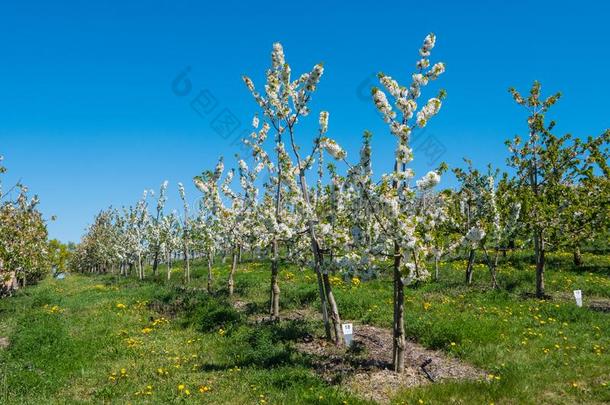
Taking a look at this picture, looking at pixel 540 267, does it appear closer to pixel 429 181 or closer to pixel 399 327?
pixel 399 327

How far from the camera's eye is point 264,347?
1220 cm

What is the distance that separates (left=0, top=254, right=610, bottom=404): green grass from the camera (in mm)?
9594

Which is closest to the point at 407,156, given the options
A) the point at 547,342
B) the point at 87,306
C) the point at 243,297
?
the point at 547,342

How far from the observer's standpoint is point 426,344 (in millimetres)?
12766

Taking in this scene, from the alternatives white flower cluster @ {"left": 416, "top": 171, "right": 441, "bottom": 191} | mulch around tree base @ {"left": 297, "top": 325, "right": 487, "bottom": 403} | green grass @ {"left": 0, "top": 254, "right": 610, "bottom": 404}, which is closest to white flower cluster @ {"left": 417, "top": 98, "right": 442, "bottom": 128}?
white flower cluster @ {"left": 416, "top": 171, "right": 441, "bottom": 191}

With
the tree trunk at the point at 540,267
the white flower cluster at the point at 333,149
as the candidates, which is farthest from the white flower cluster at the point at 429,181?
the tree trunk at the point at 540,267

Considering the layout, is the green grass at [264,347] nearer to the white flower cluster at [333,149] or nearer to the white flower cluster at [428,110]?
the white flower cluster at [333,149]

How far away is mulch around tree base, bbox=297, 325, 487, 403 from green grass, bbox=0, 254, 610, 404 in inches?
15.3

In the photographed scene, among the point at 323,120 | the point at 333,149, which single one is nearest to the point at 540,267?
the point at 323,120

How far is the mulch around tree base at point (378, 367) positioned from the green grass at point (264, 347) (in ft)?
1.27

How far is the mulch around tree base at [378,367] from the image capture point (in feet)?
32.7

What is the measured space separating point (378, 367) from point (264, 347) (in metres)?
3.04

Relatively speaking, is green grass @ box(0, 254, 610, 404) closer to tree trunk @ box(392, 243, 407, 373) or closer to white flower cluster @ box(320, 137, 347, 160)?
tree trunk @ box(392, 243, 407, 373)

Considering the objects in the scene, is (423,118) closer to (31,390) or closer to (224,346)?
(224,346)
